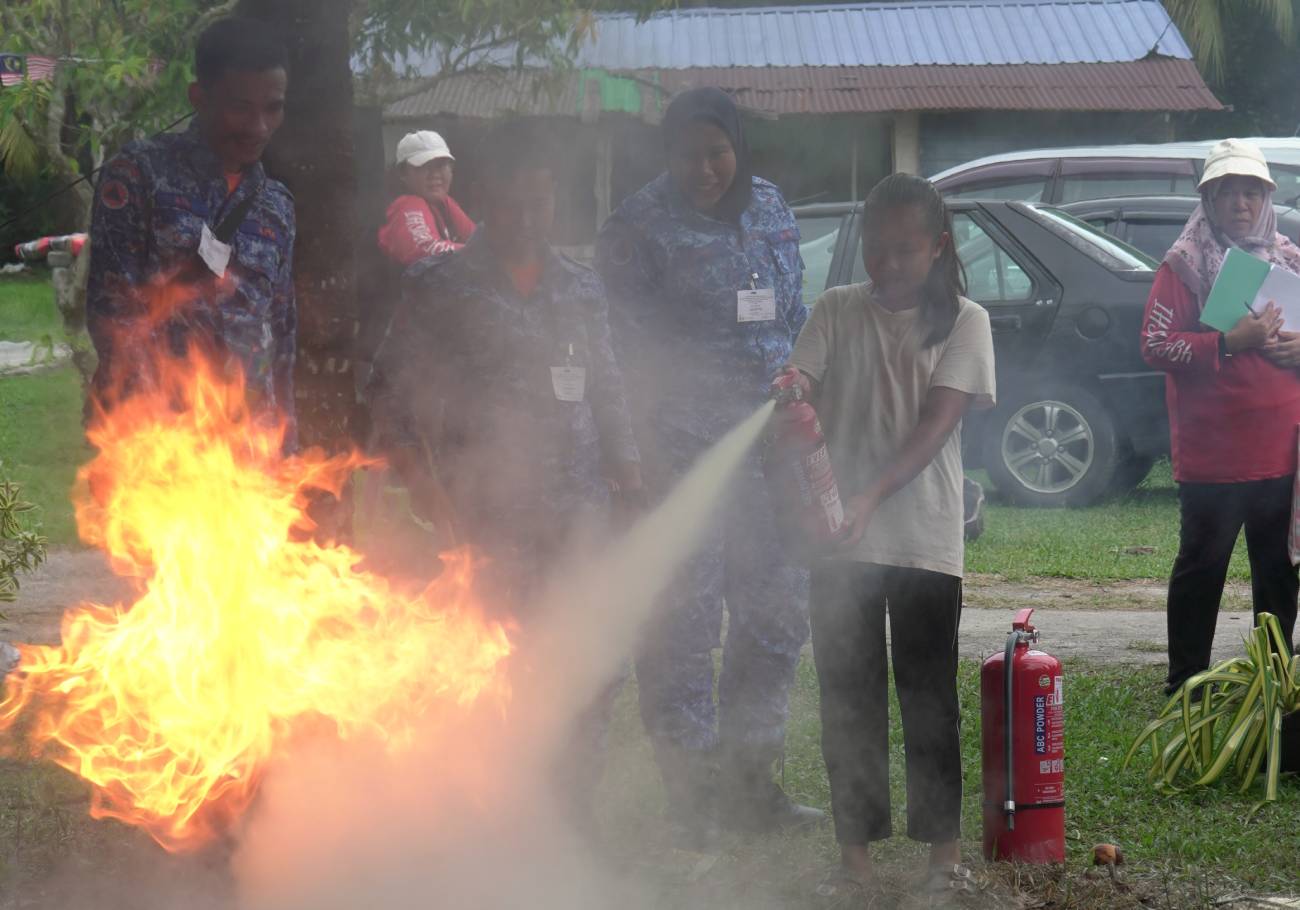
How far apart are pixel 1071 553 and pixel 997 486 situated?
1.46m

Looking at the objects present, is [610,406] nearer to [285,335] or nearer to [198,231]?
[285,335]

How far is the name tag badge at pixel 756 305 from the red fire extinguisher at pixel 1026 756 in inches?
48.0

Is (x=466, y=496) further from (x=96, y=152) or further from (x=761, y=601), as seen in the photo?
(x=96, y=152)

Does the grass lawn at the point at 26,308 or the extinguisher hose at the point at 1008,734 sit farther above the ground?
the grass lawn at the point at 26,308

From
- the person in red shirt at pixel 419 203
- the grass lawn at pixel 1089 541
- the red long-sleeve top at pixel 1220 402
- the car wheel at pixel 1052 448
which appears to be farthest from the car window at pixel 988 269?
the red long-sleeve top at pixel 1220 402

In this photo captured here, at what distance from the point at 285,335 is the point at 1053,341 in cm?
675

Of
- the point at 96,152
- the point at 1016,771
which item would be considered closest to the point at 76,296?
the point at 96,152

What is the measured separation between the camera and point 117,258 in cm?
410

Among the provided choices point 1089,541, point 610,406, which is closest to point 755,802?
point 610,406

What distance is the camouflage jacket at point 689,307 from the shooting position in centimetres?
481

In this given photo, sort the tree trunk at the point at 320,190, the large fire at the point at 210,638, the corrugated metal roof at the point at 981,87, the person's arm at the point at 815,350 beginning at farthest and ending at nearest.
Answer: the corrugated metal roof at the point at 981,87 → the tree trunk at the point at 320,190 → the person's arm at the point at 815,350 → the large fire at the point at 210,638

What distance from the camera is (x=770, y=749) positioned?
488 centimetres

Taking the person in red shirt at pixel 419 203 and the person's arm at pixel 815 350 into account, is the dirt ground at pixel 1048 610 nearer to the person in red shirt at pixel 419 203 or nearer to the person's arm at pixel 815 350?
the person in red shirt at pixel 419 203

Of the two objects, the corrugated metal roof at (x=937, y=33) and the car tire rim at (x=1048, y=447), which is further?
the corrugated metal roof at (x=937, y=33)
